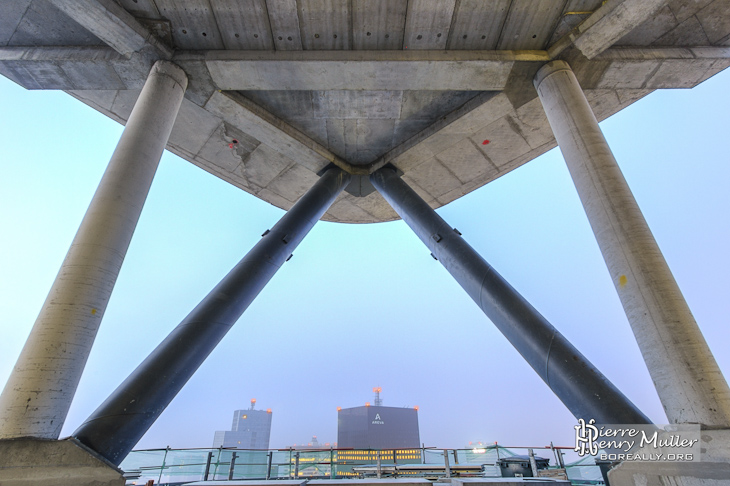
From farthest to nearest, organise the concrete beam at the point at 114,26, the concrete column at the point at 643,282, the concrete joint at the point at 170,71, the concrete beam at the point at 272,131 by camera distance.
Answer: the concrete beam at the point at 272,131 < the concrete joint at the point at 170,71 < the concrete beam at the point at 114,26 < the concrete column at the point at 643,282

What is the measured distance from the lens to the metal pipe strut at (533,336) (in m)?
4.79

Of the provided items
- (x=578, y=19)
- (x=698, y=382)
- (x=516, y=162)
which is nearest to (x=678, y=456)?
(x=698, y=382)

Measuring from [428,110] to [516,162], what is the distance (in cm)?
379

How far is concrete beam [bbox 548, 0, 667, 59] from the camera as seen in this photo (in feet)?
20.0

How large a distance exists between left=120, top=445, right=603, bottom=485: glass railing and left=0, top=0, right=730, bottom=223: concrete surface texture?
27.7 feet

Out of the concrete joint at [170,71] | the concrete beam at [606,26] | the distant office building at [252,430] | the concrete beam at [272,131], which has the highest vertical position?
the concrete beam at [272,131]

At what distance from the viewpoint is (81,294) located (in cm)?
423

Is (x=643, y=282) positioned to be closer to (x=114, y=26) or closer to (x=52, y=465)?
(x=52, y=465)

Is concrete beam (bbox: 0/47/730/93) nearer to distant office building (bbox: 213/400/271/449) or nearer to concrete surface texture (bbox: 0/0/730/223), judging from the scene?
concrete surface texture (bbox: 0/0/730/223)

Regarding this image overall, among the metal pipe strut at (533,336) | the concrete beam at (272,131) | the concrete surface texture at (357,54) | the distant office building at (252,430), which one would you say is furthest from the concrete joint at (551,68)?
the distant office building at (252,430)

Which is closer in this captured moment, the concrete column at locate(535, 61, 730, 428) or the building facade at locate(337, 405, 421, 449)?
the concrete column at locate(535, 61, 730, 428)

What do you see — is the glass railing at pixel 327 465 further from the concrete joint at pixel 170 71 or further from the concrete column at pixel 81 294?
the concrete joint at pixel 170 71

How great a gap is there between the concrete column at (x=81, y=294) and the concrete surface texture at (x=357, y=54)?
170cm

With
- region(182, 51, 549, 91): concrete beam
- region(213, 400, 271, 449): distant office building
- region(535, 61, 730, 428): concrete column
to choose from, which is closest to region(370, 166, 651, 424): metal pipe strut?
region(535, 61, 730, 428): concrete column
